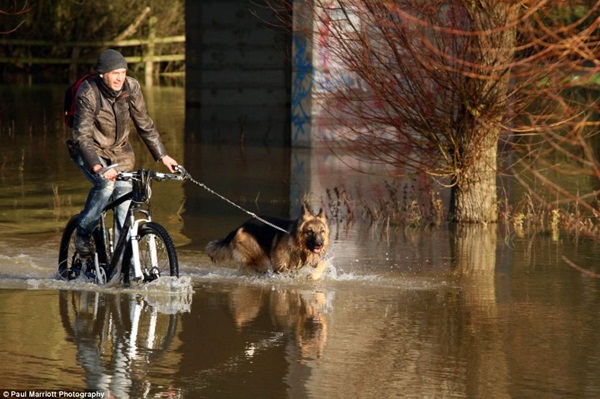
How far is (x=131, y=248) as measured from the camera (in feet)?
30.6

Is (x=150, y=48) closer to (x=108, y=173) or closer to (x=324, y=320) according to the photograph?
(x=108, y=173)

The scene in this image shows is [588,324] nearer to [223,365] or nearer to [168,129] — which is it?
[223,365]

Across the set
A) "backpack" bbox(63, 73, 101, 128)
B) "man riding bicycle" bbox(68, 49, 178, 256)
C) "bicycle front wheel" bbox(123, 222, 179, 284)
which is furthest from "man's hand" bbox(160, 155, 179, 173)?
"backpack" bbox(63, 73, 101, 128)

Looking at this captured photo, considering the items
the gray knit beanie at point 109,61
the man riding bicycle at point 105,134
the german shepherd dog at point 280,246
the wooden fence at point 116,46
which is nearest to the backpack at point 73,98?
the man riding bicycle at point 105,134

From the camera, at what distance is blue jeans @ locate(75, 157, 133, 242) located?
9.55 meters

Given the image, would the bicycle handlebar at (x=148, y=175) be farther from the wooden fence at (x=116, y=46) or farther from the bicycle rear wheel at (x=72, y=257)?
the wooden fence at (x=116, y=46)

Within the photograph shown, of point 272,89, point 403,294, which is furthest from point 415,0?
point 272,89

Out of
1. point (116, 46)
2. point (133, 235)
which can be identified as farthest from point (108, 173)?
point (116, 46)

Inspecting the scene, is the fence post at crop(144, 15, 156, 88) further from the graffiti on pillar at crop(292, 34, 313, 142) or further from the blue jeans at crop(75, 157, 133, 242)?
the blue jeans at crop(75, 157, 133, 242)

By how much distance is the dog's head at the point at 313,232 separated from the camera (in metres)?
10.5

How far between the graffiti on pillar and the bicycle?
473 inches

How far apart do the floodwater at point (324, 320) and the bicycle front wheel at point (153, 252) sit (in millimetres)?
114

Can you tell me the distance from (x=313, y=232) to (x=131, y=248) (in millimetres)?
1766

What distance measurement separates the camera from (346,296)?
32.6ft
